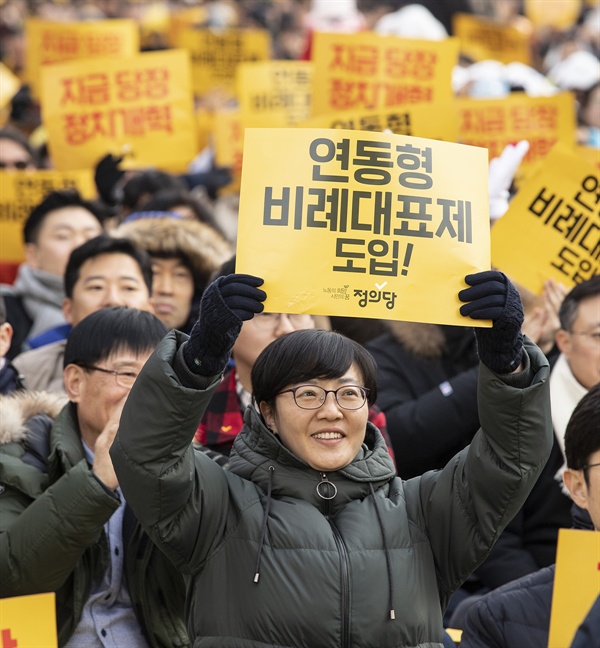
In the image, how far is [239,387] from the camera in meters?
4.89

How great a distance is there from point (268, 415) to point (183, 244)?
2.73m

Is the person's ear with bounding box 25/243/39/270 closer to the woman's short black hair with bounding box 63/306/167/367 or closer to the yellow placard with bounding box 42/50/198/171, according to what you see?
the yellow placard with bounding box 42/50/198/171

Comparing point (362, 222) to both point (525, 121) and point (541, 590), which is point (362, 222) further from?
point (525, 121)

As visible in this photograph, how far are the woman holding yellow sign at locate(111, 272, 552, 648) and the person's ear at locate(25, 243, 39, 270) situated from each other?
342cm

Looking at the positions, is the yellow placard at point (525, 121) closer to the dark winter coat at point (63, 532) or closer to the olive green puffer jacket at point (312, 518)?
the dark winter coat at point (63, 532)

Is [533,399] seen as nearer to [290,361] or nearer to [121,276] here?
[290,361]

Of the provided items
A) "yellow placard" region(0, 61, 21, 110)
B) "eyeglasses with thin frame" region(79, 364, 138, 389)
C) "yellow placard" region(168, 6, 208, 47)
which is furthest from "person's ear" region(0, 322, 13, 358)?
"yellow placard" region(168, 6, 208, 47)

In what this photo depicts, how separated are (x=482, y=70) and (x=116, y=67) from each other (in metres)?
3.23

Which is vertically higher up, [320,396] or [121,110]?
[320,396]

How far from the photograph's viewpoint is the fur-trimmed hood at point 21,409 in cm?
432

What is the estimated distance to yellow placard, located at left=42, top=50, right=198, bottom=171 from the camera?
8586 mm

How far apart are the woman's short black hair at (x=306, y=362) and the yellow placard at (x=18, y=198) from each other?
4.11 meters

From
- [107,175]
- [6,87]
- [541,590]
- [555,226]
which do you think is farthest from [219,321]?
[6,87]

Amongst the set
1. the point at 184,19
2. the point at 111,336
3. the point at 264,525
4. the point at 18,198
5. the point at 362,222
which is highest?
the point at 362,222
